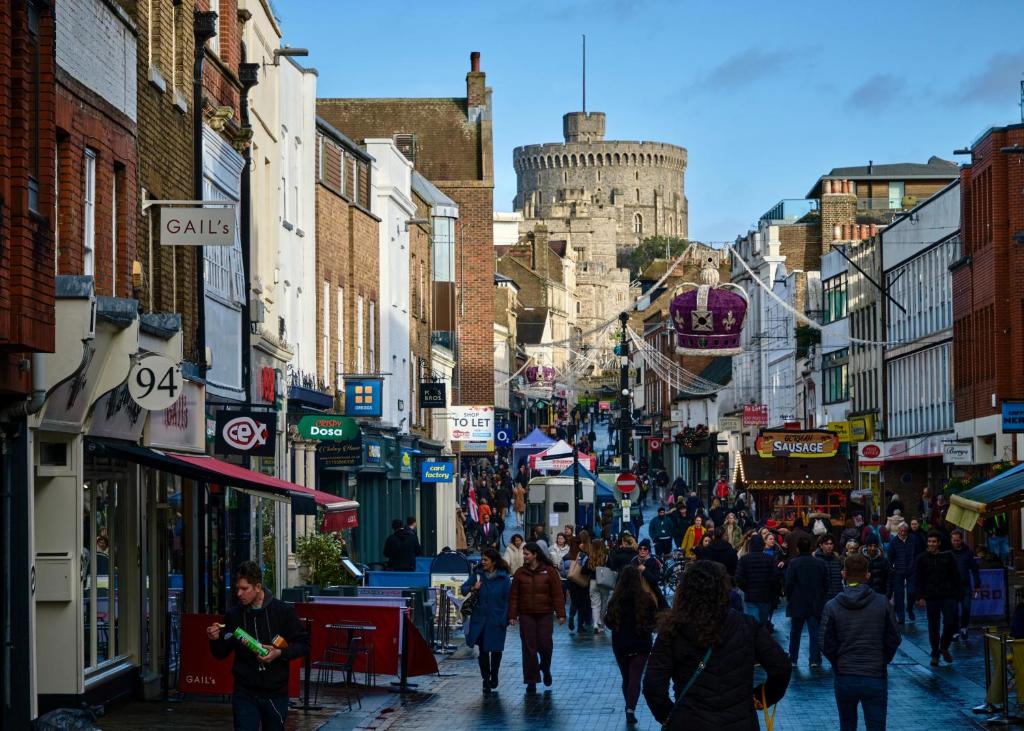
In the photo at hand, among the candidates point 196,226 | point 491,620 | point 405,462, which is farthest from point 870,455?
point 196,226

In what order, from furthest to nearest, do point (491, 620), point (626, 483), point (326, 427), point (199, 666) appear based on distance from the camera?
point (626, 483) < point (326, 427) < point (491, 620) < point (199, 666)

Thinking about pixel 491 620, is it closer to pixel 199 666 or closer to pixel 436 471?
pixel 199 666

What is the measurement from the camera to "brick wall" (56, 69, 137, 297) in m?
16.6

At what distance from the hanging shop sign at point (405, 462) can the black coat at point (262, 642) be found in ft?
103

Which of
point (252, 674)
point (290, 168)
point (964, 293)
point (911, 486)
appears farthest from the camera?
point (911, 486)

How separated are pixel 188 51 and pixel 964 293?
2935 centimetres

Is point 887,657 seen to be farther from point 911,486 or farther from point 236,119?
point 911,486

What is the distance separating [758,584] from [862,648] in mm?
10827

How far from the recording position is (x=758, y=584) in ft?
79.8

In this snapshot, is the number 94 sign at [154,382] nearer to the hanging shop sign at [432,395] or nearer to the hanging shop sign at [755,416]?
the hanging shop sign at [432,395]

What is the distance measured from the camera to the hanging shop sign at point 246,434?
75.0 ft

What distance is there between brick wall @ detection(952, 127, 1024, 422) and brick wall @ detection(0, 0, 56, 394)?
104 feet

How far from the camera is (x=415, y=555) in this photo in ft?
110

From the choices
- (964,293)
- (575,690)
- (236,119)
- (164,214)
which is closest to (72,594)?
(164,214)
